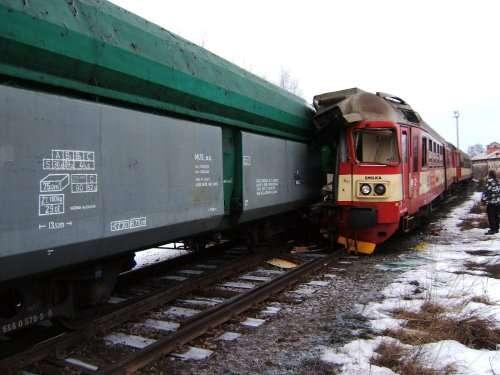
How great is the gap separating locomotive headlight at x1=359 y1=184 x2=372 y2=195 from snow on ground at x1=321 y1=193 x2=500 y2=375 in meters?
1.37

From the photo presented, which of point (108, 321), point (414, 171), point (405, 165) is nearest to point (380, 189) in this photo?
point (405, 165)

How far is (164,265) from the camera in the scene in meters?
7.48

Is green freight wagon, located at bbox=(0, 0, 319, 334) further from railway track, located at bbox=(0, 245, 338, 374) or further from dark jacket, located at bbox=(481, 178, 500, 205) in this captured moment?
dark jacket, located at bbox=(481, 178, 500, 205)

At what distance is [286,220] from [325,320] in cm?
453

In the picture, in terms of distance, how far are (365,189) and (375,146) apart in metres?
1.01

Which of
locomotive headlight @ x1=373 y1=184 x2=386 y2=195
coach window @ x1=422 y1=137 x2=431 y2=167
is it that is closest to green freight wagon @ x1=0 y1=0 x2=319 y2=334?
locomotive headlight @ x1=373 y1=184 x2=386 y2=195

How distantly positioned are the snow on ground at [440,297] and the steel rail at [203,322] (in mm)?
1195

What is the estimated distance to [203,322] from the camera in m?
4.55

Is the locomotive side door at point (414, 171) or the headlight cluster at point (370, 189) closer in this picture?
the headlight cluster at point (370, 189)

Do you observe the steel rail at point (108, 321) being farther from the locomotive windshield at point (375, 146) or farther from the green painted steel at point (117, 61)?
the locomotive windshield at point (375, 146)

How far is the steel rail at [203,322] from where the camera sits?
360cm

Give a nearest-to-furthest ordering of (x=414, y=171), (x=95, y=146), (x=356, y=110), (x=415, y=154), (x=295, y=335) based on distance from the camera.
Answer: (x=95, y=146) → (x=295, y=335) → (x=356, y=110) → (x=414, y=171) → (x=415, y=154)

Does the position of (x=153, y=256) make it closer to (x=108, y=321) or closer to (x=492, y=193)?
(x=108, y=321)

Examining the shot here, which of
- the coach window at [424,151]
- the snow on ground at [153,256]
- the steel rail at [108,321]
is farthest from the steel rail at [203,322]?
the coach window at [424,151]
